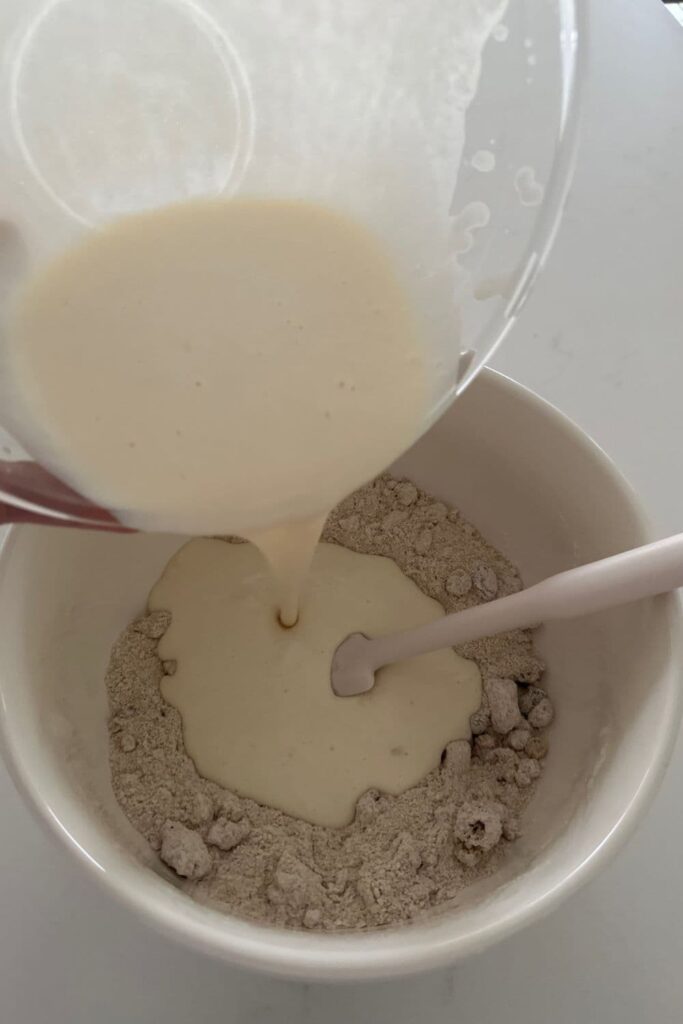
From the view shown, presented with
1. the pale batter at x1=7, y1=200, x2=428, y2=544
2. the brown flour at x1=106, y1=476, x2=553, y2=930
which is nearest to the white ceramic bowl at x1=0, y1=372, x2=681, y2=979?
Result: the brown flour at x1=106, y1=476, x2=553, y2=930

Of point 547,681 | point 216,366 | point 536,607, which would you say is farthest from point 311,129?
point 547,681

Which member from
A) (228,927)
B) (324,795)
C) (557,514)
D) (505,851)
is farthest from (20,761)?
(557,514)

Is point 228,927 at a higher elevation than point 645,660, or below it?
below

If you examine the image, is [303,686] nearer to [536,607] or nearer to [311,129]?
[536,607]

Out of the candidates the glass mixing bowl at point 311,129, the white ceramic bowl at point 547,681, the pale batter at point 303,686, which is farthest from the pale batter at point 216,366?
the pale batter at point 303,686

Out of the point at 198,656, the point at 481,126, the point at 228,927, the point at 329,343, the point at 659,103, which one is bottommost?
the point at 228,927

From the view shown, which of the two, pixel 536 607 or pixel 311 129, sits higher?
pixel 311 129

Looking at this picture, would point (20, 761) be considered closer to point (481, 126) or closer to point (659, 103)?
point (481, 126)

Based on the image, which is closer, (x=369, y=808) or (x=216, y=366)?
(x=216, y=366)
